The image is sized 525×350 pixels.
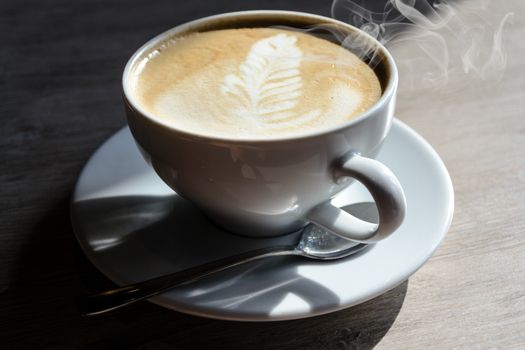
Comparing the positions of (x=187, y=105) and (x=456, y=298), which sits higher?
(x=187, y=105)

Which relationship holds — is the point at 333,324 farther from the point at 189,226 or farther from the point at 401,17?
the point at 401,17

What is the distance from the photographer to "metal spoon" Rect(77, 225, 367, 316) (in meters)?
0.65

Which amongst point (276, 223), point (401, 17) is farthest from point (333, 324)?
point (401, 17)

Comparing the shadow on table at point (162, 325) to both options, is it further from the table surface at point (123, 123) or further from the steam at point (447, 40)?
the steam at point (447, 40)

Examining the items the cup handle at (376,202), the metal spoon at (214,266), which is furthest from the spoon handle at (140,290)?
the cup handle at (376,202)

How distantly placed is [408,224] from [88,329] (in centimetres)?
42

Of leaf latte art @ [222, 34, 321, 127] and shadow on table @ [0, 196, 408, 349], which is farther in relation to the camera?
leaf latte art @ [222, 34, 321, 127]

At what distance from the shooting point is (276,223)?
759mm

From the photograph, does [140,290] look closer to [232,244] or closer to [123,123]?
[232,244]

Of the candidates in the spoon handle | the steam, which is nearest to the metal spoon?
the spoon handle

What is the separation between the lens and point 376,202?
65 cm

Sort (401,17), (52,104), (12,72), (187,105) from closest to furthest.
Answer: (187,105) → (401,17) → (52,104) → (12,72)

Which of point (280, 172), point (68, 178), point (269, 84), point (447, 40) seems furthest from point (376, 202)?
point (447, 40)

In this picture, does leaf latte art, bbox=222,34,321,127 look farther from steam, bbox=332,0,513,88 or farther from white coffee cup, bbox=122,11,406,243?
steam, bbox=332,0,513,88
